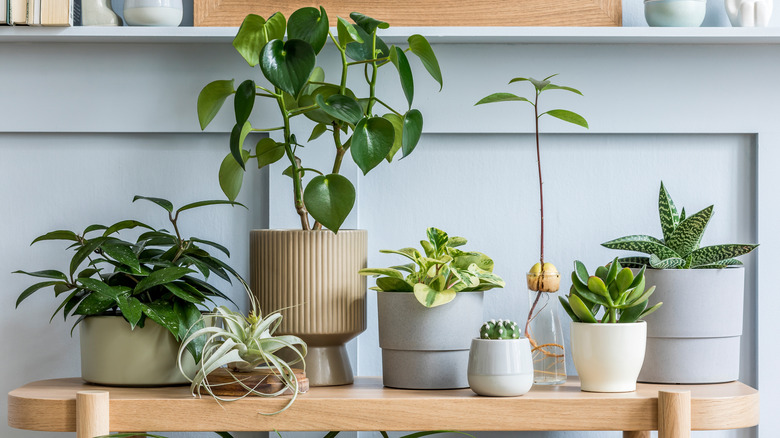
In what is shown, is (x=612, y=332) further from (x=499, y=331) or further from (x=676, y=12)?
(x=676, y=12)

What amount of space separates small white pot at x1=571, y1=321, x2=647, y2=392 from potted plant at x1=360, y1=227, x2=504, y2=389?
14cm

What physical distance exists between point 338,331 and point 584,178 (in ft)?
1.65

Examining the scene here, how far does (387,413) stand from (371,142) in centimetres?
34

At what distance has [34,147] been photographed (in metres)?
1.20

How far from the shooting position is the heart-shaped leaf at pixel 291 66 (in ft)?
2.87

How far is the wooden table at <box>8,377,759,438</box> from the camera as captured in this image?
0.87 m

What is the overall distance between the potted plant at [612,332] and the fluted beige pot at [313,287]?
0.30 m

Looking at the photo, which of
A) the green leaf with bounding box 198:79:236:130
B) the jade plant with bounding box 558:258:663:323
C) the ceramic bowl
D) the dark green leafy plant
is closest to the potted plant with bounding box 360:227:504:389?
the jade plant with bounding box 558:258:663:323

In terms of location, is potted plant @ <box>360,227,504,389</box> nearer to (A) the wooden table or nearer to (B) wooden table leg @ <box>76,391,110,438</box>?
(A) the wooden table

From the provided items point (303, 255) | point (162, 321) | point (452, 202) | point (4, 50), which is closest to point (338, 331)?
point (303, 255)

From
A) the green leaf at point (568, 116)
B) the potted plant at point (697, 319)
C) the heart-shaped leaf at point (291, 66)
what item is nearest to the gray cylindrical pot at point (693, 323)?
the potted plant at point (697, 319)

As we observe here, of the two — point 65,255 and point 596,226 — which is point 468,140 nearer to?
point 596,226

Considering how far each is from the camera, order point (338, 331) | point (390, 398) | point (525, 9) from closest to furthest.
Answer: point (390, 398)
point (338, 331)
point (525, 9)

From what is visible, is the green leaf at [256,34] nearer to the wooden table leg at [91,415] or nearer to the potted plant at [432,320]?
the potted plant at [432,320]
